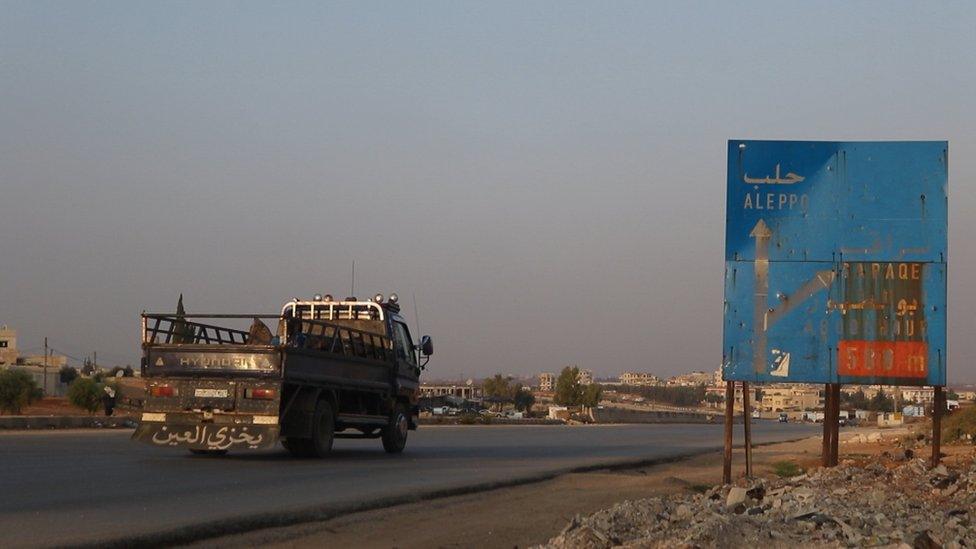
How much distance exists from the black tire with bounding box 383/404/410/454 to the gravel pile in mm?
10241

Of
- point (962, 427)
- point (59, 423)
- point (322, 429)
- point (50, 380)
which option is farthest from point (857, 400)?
point (322, 429)

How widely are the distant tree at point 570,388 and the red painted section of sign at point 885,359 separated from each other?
96.2 meters

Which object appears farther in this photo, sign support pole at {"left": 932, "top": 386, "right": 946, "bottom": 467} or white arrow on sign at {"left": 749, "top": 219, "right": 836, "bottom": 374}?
sign support pole at {"left": 932, "top": 386, "right": 946, "bottom": 467}

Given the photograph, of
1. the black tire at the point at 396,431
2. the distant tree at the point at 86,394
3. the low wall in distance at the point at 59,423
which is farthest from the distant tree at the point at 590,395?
the black tire at the point at 396,431

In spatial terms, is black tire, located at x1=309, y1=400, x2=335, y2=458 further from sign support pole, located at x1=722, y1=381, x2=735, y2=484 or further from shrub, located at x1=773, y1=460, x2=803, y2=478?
shrub, located at x1=773, y1=460, x2=803, y2=478

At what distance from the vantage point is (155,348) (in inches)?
723

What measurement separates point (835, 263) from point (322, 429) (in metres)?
8.75

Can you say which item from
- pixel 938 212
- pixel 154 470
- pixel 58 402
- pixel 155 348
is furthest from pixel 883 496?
pixel 58 402

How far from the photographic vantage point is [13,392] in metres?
49.6

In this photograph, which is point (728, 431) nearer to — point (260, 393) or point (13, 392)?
point (260, 393)

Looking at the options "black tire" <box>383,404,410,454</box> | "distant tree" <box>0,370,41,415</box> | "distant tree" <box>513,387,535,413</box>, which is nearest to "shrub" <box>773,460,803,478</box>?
"black tire" <box>383,404,410,454</box>

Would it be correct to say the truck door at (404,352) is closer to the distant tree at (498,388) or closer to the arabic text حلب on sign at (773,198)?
the arabic text حلب on sign at (773,198)

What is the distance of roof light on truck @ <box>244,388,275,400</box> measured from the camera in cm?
1764

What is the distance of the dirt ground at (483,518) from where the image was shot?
949 centimetres
